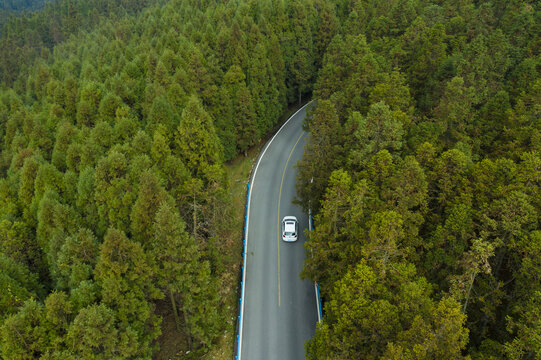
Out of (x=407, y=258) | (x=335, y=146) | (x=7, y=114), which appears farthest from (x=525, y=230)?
(x=7, y=114)

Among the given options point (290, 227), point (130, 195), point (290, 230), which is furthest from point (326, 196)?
point (130, 195)

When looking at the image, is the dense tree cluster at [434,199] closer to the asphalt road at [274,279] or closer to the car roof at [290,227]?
the car roof at [290,227]

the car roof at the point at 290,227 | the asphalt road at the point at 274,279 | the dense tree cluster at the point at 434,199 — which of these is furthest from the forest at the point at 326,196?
the car roof at the point at 290,227

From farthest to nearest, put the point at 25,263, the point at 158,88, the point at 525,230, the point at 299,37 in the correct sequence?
1. the point at 299,37
2. the point at 158,88
3. the point at 25,263
4. the point at 525,230

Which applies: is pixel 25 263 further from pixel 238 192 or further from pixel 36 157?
pixel 238 192

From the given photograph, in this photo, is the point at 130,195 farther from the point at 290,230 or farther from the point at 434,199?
the point at 434,199

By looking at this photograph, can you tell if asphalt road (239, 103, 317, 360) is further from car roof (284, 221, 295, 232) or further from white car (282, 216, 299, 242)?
car roof (284, 221, 295, 232)

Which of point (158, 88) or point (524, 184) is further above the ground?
point (158, 88)
